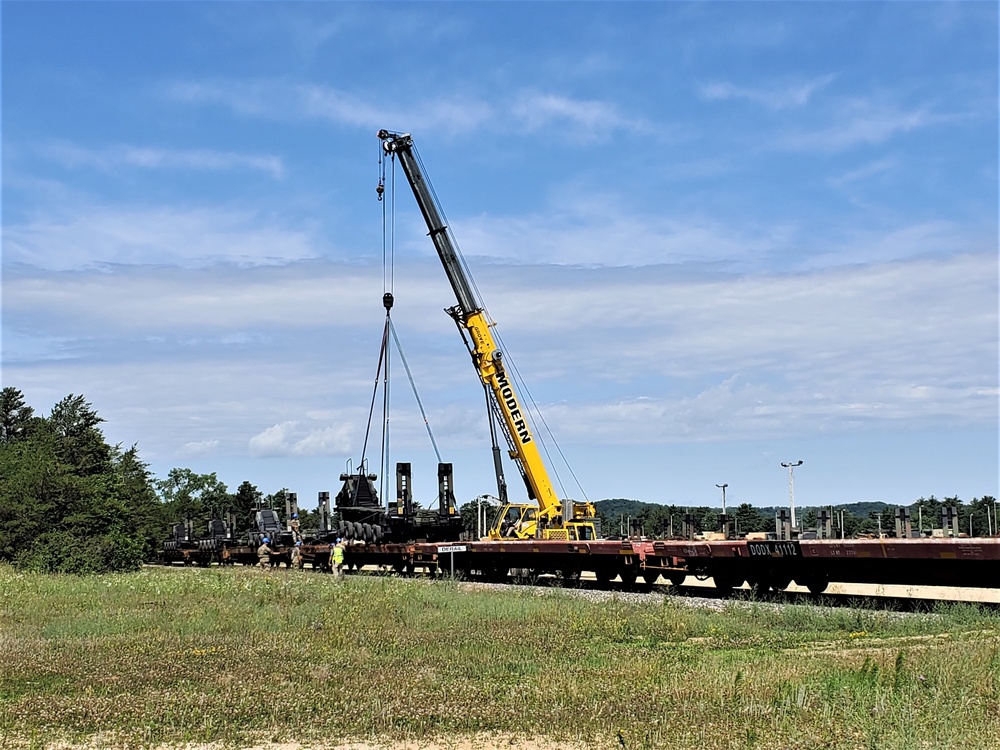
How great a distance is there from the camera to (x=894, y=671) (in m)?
11.9

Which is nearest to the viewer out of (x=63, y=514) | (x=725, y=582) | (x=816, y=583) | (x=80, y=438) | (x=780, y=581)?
(x=816, y=583)

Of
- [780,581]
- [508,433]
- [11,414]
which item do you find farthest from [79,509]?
[11,414]

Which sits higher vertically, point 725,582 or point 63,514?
point 63,514

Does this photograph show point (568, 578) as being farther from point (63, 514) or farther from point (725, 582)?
point (63, 514)

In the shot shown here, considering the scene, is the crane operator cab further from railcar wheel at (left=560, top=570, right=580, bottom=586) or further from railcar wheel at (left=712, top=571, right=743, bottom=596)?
railcar wheel at (left=712, top=571, right=743, bottom=596)

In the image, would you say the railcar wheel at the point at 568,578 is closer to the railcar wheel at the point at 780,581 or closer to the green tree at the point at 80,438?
the railcar wheel at the point at 780,581

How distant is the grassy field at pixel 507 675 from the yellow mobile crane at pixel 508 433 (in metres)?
12.3

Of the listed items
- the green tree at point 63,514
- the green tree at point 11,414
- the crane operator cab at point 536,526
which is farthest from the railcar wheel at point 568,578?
the green tree at point 11,414

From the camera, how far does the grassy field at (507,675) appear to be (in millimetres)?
9672

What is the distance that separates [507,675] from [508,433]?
20950 millimetres

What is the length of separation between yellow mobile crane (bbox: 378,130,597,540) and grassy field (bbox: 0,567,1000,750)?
12.3 meters

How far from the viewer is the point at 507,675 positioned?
12617mm

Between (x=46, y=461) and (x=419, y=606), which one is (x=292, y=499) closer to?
(x=46, y=461)

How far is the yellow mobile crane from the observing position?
107 ft
